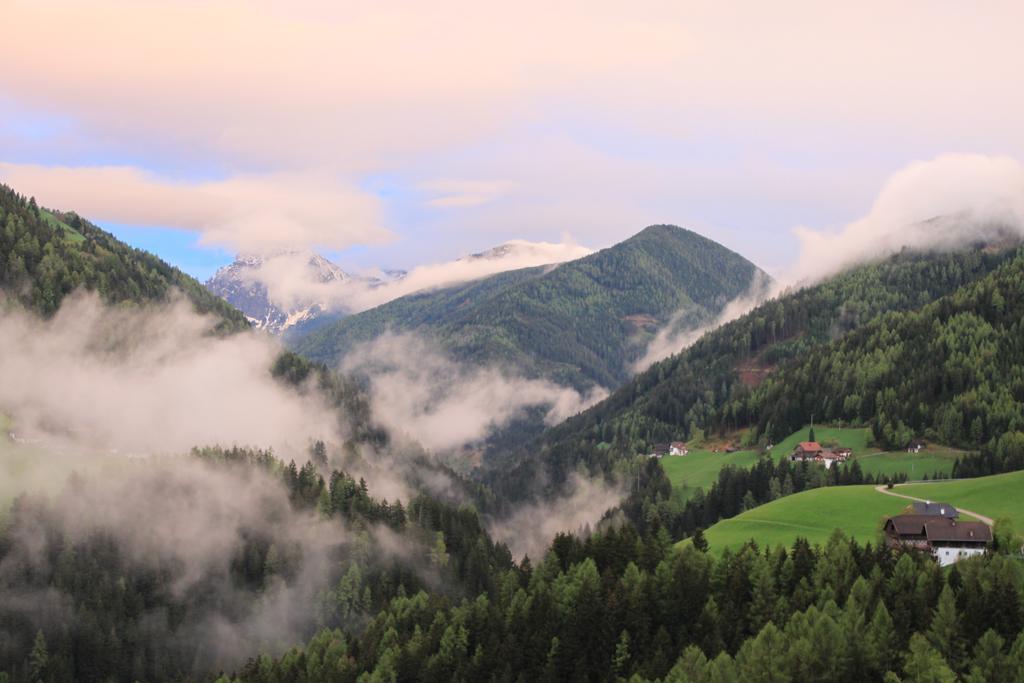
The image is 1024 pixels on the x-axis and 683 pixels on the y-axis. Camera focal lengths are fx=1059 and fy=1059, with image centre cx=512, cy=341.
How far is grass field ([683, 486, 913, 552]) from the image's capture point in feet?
460

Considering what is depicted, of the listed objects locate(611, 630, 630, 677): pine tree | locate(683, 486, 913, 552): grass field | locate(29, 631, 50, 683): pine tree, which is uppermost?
locate(683, 486, 913, 552): grass field

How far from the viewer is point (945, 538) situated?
11738cm

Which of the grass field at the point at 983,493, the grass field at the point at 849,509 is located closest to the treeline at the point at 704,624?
the grass field at the point at 849,509

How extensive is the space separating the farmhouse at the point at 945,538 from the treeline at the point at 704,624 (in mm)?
13694

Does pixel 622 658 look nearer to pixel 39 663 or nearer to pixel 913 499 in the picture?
pixel 913 499

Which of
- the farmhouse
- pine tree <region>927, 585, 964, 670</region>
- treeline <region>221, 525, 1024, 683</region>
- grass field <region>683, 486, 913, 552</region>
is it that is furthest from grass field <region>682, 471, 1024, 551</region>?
pine tree <region>927, 585, 964, 670</region>

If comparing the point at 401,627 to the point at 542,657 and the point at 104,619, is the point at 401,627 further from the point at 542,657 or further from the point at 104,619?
the point at 104,619

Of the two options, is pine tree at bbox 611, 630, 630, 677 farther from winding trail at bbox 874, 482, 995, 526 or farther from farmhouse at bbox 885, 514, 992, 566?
winding trail at bbox 874, 482, 995, 526

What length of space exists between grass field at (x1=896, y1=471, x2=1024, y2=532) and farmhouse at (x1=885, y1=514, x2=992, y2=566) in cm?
1499

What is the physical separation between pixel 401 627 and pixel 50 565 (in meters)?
83.4

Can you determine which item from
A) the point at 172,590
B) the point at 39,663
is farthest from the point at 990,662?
the point at 172,590

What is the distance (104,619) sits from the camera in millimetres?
169875

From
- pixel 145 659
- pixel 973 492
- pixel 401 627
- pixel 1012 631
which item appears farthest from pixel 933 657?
pixel 145 659

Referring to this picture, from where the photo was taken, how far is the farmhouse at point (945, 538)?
117m
